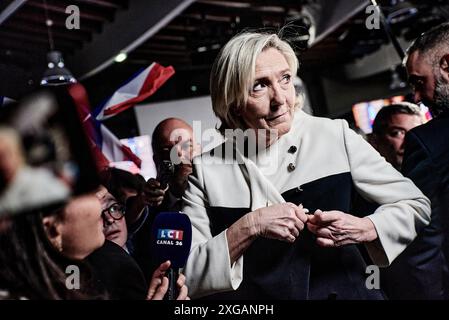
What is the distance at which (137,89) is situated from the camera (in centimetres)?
289

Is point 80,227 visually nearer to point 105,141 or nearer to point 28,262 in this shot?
point 28,262

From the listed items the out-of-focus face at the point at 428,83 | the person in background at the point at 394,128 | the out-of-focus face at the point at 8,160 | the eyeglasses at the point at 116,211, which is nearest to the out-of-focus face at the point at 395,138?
the person in background at the point at 394,128

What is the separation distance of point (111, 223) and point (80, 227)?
76cm

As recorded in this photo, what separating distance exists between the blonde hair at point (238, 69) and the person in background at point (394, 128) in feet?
3.30

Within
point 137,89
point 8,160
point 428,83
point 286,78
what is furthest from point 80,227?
point 137,89

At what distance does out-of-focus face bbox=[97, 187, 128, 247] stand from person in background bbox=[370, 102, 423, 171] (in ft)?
4.02

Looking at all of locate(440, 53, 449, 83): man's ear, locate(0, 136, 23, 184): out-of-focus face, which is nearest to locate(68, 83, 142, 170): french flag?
locate(440, 53, 449, 83): man's ear

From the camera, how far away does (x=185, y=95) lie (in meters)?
7.21

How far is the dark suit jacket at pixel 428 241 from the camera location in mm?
1817

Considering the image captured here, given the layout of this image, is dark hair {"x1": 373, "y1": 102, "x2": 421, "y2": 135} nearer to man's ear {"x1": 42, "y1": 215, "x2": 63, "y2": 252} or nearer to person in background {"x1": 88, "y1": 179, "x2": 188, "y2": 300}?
person in background {"x1": 88, "y1": 179, "x2": 188, "y2": 300}

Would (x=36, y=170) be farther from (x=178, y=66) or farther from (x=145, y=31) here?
(x=178, y=66)

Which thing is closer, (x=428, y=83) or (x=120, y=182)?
(x=428, y=83)

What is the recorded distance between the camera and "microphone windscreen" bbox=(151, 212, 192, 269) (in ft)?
4.75
